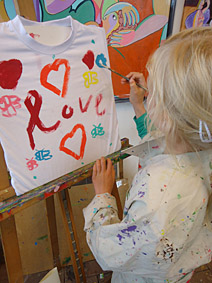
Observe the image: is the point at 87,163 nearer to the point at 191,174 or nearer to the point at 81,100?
the point at 81,100

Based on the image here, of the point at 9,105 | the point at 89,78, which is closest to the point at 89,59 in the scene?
the point at 89,78

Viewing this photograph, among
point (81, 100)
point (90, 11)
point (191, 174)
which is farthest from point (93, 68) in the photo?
point (191, 174)

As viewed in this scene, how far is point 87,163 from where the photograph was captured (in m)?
0.94

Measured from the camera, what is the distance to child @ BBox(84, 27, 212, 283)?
0.51 metres

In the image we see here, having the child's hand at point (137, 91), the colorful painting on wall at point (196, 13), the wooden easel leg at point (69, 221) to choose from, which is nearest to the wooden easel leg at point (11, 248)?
the wooden easel leg at point (69, 221)

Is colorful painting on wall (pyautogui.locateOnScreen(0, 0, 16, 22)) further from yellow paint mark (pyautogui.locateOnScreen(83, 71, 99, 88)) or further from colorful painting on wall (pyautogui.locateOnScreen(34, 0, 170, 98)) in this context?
yellow paint mark (pyautogui.locateOnScreen(83, 71, 99, 88))

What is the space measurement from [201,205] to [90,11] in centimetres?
111

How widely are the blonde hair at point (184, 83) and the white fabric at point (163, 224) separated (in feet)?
0.35

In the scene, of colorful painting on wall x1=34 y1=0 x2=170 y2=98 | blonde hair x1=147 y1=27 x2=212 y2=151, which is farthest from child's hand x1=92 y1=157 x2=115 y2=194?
colorful painting on wall x1=34 y1=0 x2=170 y2=98

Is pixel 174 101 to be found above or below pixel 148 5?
below

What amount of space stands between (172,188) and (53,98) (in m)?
0.52

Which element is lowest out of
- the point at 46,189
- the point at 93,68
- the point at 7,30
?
the point at 46,189

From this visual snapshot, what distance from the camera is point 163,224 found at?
567mm

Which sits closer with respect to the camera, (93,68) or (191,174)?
(191,174)
